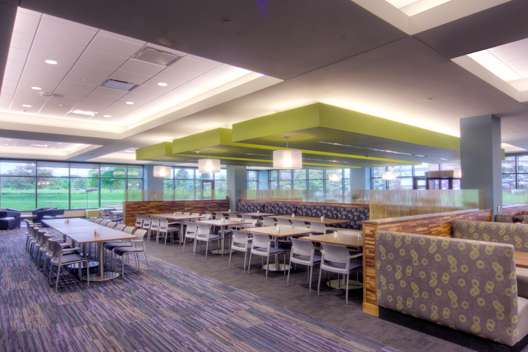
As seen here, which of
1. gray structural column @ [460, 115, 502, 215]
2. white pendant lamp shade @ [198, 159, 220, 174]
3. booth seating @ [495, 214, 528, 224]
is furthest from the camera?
white pendant lamp shade @ [198, 159, 220, 174]

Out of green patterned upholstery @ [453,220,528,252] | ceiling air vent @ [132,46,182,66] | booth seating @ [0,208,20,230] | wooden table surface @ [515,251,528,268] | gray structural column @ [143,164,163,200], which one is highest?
ceiling air vent @ [132,46,182,66]

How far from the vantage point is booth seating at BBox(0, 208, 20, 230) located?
12648 mm

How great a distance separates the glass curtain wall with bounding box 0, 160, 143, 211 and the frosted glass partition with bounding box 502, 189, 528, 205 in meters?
14.3

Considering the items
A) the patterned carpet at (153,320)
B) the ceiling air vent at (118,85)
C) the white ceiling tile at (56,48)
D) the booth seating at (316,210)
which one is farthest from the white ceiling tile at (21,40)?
the booth seating at (316,210)

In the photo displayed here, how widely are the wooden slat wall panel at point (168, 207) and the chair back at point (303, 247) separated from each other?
7793 millimetres

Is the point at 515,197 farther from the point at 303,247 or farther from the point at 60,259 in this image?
the point at 60,259

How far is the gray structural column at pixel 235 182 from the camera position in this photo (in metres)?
13.7

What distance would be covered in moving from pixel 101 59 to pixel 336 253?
15.2 ft

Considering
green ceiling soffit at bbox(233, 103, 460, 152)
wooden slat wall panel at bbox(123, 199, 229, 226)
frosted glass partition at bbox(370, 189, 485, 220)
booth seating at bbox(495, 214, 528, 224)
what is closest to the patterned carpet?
frosted glass partition at bbox(370, 189, 485, 220)

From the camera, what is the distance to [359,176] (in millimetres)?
18203

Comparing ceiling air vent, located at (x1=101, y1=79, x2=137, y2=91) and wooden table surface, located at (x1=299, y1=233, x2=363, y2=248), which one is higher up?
ceiling air vent, located at (x1=101, y1=79, x2=137, y2=91)

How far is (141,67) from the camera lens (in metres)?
5.28

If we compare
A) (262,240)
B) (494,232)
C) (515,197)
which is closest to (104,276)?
(262,240)

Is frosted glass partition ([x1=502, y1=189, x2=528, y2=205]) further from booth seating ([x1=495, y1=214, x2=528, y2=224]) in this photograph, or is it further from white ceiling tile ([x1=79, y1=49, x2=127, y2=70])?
white ceiling tile ([x1=79, y1=49, x2=127, y2=70])
